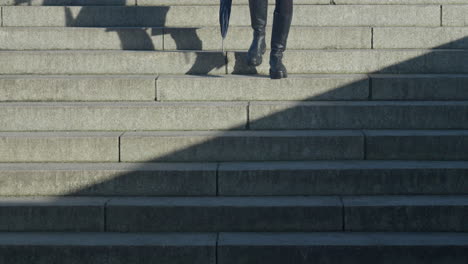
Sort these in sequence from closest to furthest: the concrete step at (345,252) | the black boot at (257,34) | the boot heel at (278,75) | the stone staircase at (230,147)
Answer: the concrete step at (345,252) → the stone staircase at (230,147) → the boot heel at (278,75) → the black boot at (257,34)

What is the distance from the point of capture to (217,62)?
704cm

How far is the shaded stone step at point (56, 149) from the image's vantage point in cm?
594

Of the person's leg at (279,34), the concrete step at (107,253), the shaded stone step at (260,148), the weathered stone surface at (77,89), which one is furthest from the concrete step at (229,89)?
the concrete step at (107,253)

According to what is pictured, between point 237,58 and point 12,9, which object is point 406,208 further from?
point 12,9

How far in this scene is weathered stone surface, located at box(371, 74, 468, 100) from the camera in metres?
6.62

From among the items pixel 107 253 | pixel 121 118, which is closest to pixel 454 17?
pixel 121 118

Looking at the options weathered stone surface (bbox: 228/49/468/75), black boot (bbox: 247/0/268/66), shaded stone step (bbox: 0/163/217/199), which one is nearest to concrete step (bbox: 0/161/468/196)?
shaded stone step (bbox: 0/163/217/199)

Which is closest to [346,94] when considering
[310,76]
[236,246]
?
[310,76]

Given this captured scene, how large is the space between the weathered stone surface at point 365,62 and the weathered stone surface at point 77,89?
912 millimetres

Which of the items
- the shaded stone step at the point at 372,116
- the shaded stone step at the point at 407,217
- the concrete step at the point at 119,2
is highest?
the concrete step at the point at 119,2

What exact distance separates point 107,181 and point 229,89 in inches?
58.6

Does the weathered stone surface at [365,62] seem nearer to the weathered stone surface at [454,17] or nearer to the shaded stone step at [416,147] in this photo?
the weathered stone surface at [454,17]

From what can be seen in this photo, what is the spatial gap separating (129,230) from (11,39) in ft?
9.80

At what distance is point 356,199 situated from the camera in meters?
5.57
